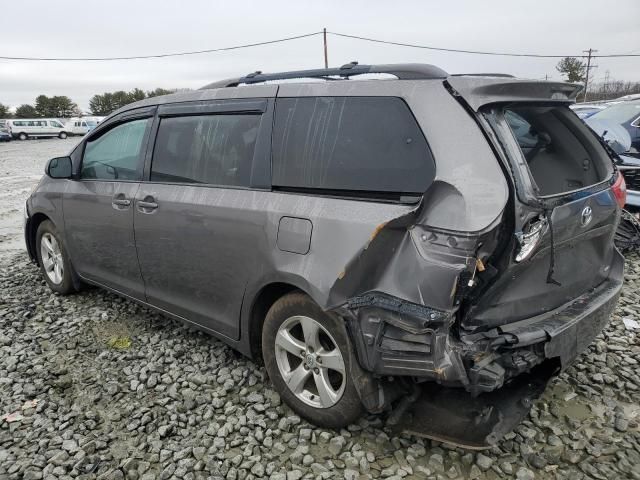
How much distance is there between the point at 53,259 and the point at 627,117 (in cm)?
A: 910

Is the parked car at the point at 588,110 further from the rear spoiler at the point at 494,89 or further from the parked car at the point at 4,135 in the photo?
the parked car at the point at 4,135

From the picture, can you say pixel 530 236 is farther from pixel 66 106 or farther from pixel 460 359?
pixel 66 106

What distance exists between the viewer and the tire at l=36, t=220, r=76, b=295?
4.53 m

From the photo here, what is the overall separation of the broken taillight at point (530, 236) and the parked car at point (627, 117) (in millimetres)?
6875

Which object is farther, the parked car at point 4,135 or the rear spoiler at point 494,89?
the parked car at point 4,135

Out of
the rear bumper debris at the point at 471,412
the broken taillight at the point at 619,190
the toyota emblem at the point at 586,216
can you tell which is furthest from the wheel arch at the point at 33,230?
the broken taillight at the point at 619,190

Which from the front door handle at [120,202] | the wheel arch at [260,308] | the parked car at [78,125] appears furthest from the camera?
the parked car at [78,125]

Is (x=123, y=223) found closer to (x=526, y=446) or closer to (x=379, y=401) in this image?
(x=379, y=401)

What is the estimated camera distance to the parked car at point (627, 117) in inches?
325

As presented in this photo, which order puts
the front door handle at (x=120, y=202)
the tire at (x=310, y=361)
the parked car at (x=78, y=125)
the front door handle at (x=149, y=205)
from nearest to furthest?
the tire at (x=310, y=361), the front door handle at (x=149, y=205), the front door handle at (x=120, y=202), the parked car at (x=78, y=125)

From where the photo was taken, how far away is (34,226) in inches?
194

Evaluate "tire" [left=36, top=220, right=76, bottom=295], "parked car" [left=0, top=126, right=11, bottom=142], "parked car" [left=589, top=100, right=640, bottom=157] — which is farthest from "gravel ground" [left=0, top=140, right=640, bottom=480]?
"parked car" [left=0, top=126, right=11, bottom=142]

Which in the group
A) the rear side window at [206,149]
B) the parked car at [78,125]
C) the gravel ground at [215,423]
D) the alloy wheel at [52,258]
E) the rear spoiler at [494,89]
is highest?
the rear spoiler at [494,89]

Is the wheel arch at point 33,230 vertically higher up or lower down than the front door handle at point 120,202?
lower down
